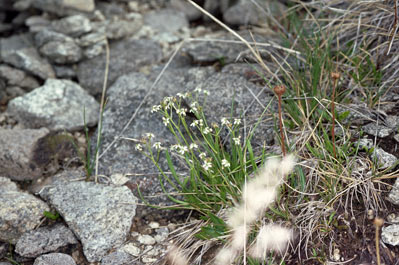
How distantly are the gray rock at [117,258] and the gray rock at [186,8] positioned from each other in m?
2.25

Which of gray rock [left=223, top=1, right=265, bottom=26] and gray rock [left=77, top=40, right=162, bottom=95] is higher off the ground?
gray rock [left=223, top=1, right=265, bottom=26]

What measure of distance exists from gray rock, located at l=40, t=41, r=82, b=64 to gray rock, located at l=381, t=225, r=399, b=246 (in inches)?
93.9

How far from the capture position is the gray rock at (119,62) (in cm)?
328

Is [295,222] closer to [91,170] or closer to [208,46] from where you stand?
[91,170]

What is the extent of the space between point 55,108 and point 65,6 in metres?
0.95

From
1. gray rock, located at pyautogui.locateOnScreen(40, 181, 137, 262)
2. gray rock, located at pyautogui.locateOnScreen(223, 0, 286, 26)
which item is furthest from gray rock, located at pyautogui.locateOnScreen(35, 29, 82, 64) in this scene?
gray rock, located at pyautogui.locateOnScreen(223, 0, 286, 26)

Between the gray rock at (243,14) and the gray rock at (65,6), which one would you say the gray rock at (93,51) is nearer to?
the gray rock at (65,6)

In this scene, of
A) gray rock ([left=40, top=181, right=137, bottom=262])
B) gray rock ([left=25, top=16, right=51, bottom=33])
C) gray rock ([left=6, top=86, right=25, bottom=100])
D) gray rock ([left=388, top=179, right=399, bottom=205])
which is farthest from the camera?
gray rock ([left=25, top=16, right=51, bottom=33])

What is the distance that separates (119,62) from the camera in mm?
3361

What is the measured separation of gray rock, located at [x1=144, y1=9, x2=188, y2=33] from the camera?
3695mm

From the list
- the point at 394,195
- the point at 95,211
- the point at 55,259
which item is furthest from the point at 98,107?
the point at 394,195

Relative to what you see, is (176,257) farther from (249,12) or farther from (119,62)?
(249,12)

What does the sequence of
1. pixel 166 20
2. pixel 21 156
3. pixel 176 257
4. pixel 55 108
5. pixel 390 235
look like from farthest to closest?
pixel 166 20
pixel 55 108
pixel 21 156
pixel 176 257
pixel 390 235

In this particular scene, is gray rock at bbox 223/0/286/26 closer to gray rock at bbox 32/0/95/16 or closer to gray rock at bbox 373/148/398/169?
gray rock at bbox 32/0/95/16
